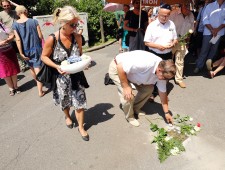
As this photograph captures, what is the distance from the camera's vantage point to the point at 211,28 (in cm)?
553

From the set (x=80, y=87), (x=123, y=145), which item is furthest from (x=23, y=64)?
(x=123, y=145)

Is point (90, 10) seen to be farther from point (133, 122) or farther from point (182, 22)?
point (133, 122)

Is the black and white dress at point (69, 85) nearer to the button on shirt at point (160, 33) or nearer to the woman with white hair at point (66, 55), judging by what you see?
the woman with white hair at point (66, 55)

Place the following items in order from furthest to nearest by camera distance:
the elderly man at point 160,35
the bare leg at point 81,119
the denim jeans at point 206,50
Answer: the denim jeans at point 206,50 < the elderly man at point 160,35 < the bare leg at point 81,119

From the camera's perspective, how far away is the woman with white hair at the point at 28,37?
4923mm

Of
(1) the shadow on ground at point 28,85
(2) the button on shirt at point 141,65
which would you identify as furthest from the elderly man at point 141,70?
(1) the shadow on ground at point 28,85

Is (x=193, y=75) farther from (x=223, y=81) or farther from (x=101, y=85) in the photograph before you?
(x=101, y=85)

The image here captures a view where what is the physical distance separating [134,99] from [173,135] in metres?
0.86

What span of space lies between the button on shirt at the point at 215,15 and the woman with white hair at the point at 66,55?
132 inches

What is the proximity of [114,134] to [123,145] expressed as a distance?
319 millimetres

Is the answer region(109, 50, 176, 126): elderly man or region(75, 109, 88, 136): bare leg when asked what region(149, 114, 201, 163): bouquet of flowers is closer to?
region(109, 50, 176, 126): elderly man

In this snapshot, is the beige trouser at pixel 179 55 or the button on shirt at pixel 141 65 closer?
the button on shirt at pixel 141 65

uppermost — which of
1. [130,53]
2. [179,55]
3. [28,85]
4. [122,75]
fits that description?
[130,53]

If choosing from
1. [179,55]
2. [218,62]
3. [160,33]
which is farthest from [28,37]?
[218,62]
